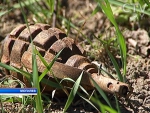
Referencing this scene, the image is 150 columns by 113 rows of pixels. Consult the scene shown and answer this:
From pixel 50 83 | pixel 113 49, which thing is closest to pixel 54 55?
pixel 50 83

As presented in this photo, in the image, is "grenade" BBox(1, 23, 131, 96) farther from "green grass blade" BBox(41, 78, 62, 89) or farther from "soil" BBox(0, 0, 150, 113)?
"soil" BBox(0, 0, 150, 113)

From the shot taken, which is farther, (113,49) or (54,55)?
(113,49)

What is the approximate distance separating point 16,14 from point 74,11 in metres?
0.41

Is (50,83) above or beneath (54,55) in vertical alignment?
beneath

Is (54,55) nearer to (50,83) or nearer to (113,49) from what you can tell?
(50,83)

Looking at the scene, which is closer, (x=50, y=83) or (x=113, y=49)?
(x=50, y=83)

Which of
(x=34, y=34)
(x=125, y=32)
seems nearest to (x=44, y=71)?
(x=34, y=34)

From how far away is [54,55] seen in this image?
207cm

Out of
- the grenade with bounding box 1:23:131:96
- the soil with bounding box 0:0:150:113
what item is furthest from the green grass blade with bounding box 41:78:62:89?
the soil with bounding box 0:0:150:113

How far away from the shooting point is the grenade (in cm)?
198

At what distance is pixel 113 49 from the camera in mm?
2490

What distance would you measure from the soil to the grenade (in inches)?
6.8

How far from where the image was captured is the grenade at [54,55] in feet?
6.50

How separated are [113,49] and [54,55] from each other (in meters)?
0.53
